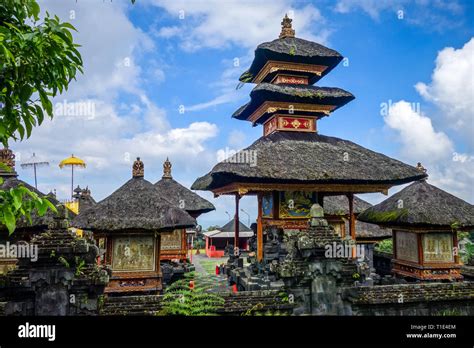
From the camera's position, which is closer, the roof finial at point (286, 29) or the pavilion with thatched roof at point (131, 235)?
the pavilion with thatched roof at point (131, 235)

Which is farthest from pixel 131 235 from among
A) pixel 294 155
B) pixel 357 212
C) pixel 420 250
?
pixel 357 212

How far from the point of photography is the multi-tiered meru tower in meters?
13.4

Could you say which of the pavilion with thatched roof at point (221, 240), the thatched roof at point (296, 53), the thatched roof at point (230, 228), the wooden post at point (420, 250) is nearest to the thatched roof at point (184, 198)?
the thatched roof at point (296, 53)

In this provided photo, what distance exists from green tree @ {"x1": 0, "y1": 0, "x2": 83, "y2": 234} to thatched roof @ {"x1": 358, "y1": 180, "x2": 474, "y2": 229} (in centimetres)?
1230

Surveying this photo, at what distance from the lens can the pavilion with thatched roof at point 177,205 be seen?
18656mm

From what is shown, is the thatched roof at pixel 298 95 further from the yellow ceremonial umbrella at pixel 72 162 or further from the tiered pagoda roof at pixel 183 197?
the yellow ceremonial umbrella at pixel 72 162

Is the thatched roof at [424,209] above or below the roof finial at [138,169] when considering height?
below

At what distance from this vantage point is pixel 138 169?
13164 millimetres

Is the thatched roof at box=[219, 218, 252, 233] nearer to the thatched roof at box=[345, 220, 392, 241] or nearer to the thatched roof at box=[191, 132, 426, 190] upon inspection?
the thatched roof at box=[345, 220, 392, 241]

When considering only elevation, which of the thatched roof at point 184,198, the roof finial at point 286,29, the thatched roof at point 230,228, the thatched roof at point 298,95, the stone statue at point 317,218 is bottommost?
the thatched roof at point 230,228

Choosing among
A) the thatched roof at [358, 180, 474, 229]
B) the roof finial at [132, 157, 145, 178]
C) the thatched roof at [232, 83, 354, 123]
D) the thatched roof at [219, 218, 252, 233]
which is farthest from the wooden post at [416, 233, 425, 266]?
the thatched roof at [219, 218, 252, 233]

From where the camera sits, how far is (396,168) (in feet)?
48.9

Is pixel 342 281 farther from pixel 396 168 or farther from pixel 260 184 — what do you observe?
pixel 396 168
